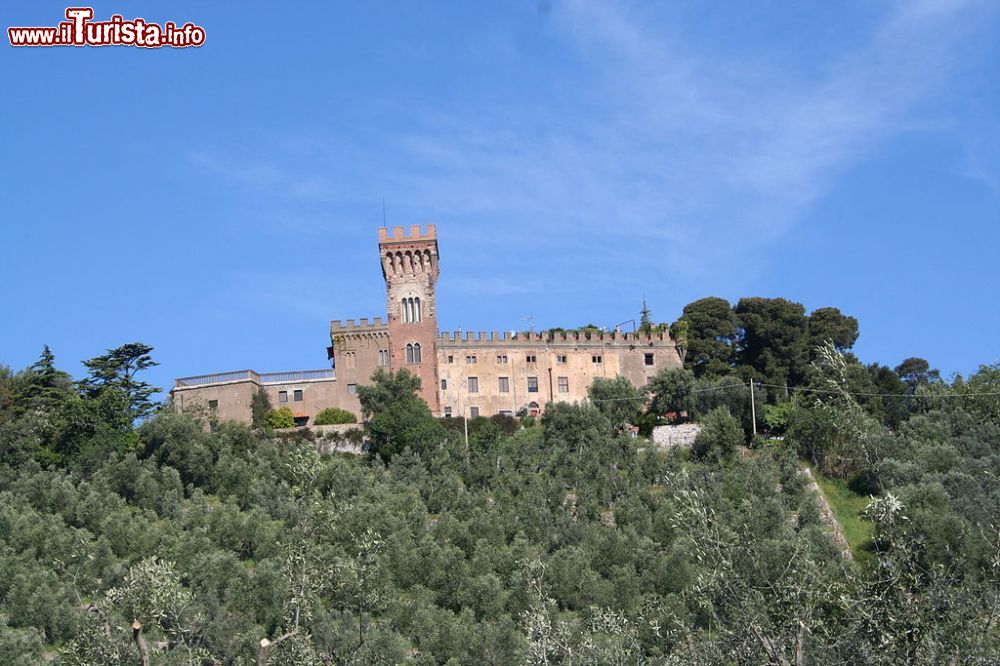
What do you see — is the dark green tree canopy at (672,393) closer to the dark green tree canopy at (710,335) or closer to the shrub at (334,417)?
the dark green tree canopy at (710,335)

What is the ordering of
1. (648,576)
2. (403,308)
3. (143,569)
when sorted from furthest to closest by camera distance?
(403,308) < (648,576) < (143,569)

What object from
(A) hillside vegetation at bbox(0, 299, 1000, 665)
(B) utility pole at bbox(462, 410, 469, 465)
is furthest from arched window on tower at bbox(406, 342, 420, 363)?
(B) utility pole at bbox(462, 410, 469, 465)

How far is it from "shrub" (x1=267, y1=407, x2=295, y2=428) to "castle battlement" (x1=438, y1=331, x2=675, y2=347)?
849 cm

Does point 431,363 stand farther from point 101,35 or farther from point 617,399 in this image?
point 101,35

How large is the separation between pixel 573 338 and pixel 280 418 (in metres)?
14.9

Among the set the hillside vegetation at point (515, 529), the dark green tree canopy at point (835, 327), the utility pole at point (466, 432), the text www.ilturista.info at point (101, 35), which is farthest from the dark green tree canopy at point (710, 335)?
the text www.ilturista.info at point (101, 35)

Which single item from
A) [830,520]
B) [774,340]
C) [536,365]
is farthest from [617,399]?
[830,520]

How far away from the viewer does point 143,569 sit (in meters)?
23.6

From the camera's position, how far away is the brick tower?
6312cm

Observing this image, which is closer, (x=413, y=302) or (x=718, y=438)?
(x=718, y=438)

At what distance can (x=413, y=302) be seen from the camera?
213 ft

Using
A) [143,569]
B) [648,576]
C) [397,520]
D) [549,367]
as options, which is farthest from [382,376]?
[143,569]

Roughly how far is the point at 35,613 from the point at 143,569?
15.8 meters

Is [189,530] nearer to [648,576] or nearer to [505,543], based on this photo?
[505,543]
